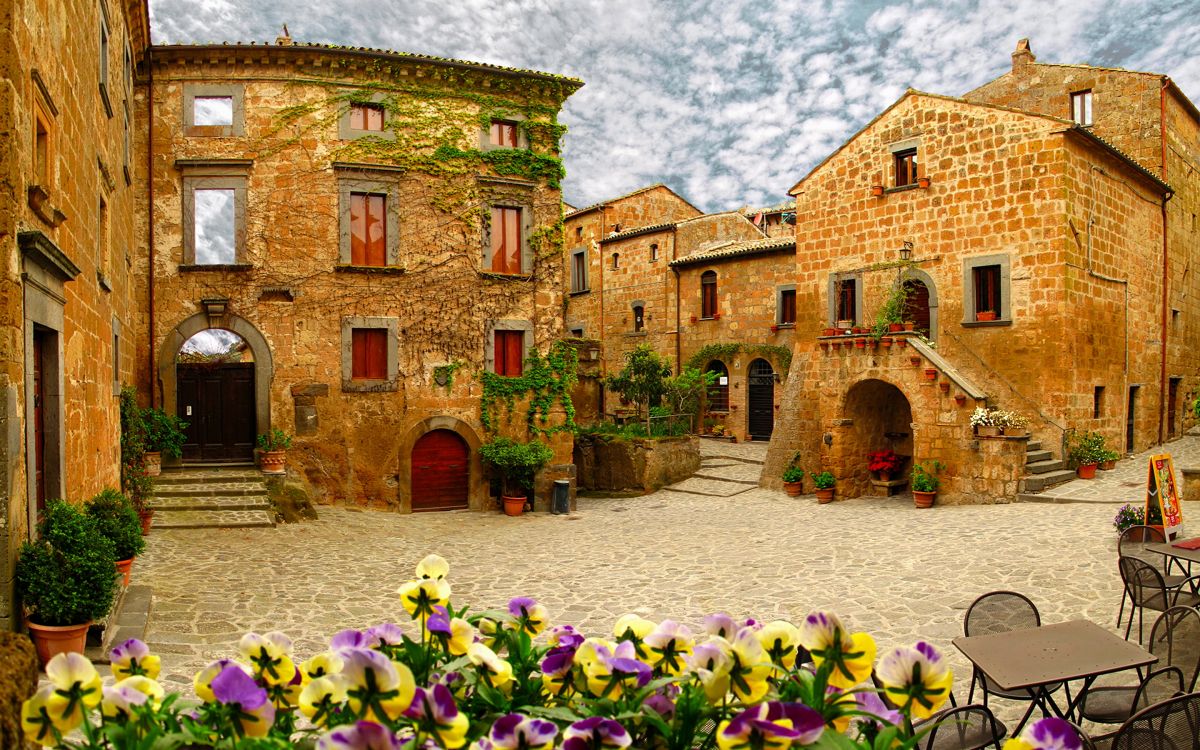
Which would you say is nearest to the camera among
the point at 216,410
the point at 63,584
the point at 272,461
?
the point at 63,584

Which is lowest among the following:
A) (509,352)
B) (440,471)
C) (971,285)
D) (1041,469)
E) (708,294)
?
(440,471)

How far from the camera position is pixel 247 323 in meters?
15.9

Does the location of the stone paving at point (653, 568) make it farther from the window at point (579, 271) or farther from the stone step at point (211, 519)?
the window at point (579, 271)

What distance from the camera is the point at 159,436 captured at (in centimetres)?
1497

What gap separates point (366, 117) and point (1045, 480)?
15.7 m

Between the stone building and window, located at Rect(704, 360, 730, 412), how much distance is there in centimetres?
1947

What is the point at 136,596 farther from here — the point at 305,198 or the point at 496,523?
the point at 305,198

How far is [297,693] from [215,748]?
13.1 inches

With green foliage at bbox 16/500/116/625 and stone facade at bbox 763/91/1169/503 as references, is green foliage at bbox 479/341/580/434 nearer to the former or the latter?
stone facade at bbox 763/91/1169/503

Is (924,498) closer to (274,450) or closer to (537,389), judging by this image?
(537,389)

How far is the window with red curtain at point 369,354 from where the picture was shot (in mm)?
16594

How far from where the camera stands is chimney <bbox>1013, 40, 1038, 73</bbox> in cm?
2175

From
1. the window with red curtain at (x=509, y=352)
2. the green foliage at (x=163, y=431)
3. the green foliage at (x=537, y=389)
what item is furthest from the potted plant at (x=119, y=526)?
the window with red curtain at (x=509, y=352)

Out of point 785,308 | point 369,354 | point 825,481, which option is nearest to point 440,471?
point 369,354
